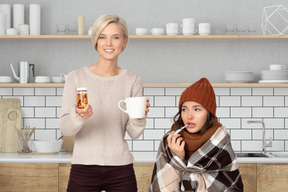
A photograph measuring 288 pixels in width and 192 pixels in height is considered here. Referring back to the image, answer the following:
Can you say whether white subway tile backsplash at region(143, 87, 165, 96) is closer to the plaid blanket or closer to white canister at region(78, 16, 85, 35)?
white canister at region(78, 16, 85, 35)

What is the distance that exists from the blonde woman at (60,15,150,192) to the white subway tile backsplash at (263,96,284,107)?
211 centimetres

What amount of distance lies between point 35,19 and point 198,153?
2.24 meters

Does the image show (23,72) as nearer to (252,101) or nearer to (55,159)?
(55,159)

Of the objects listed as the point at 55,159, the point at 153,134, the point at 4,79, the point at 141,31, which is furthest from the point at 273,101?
the point at 4,79

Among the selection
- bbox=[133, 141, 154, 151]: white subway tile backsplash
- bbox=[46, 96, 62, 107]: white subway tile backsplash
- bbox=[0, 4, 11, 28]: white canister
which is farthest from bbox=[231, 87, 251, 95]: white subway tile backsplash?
bbox=[0, 4, 11, 28]: white canister

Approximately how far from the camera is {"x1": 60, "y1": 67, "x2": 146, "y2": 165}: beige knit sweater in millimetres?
1830

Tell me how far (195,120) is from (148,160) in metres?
1.30

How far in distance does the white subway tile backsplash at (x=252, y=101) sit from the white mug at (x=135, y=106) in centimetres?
209

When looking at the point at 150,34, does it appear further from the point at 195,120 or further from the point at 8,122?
the point at 195,120

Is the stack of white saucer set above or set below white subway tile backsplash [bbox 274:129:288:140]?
above

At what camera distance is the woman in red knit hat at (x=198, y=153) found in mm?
1949

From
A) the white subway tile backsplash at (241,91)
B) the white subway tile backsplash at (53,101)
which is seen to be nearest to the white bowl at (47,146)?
the white subway tile backsplash at (53,101)

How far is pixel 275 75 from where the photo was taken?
3430 millimetres

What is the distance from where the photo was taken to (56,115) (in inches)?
147
